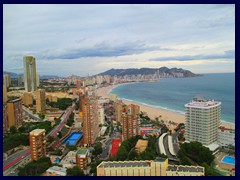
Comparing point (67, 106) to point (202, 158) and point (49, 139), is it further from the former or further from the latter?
point (202, 158)

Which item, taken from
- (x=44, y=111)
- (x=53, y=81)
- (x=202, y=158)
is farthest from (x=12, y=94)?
(x=202, y=158)

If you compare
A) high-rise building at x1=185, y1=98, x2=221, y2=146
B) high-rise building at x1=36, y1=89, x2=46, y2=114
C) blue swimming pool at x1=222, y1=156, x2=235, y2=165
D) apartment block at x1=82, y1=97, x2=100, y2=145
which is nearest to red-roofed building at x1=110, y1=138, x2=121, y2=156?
apartment block at x1=82, y1=97, x2=100, y2=145

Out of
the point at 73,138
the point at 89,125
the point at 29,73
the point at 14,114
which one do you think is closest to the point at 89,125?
the point at 89,125

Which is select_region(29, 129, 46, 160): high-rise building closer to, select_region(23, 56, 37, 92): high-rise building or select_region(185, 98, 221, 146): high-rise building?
select_region(185, 98, 221, 146): high-rise building

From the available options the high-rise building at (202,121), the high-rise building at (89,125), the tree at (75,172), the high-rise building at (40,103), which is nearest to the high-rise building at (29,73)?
the high-rise building at (40,103)

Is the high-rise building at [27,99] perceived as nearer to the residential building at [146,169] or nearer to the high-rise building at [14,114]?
the high-rise building at [14,114]

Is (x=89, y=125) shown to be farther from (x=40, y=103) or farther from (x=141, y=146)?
(x=40, y=103)
